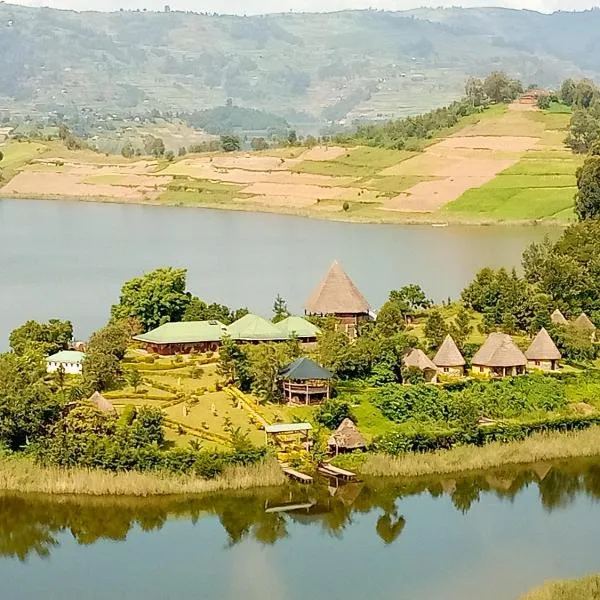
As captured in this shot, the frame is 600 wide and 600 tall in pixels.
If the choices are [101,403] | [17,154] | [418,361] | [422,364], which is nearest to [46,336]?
[101,403]

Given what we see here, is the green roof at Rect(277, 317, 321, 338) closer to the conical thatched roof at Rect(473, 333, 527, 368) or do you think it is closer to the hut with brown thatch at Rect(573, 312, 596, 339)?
the conical thatched roof at Rect(473, 333, 527, 368)

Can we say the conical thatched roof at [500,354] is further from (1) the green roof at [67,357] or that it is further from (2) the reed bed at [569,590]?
(2) the reed bed at [569,590]

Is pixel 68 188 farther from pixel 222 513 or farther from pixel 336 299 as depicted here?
pixel 222 513

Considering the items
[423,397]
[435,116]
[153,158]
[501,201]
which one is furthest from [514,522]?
[153,158]

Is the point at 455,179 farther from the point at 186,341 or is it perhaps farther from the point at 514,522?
the point at 514,522

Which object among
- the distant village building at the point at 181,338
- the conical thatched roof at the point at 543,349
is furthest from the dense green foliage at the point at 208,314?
the conical thatched roof at the point at 543,349
